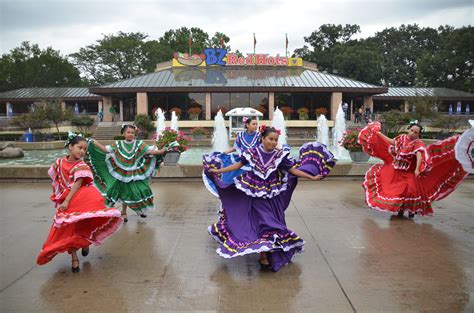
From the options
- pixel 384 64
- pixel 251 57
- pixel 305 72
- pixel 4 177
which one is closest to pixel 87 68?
pixel 251 57

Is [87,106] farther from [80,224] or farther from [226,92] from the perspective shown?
[80,224]

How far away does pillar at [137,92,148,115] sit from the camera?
36.3m

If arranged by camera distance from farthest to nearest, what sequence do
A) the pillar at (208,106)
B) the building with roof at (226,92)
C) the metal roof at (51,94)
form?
the metal roof at (51,94)
the pillar at (208,106)
the building with roof at (226,92)

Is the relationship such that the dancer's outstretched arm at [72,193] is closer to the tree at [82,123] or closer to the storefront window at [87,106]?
the tree at [82,123]

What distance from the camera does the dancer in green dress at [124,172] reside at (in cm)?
693

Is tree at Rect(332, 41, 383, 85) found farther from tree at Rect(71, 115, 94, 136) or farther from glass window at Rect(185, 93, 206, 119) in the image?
tree at Rect(71, 115, 94, 136)

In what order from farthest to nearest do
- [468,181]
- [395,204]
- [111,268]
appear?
1. [468,181]
2. [395,204]
3. [111,268]

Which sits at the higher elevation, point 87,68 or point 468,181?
point 87,68

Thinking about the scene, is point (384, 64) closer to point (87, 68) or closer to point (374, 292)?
point (87, 68)

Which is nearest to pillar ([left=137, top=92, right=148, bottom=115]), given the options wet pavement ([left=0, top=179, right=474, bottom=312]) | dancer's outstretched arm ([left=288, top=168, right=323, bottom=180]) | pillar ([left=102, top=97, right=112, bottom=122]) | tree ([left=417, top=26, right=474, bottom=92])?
pillar ([left=102, top=97, right=112, bottom=122])

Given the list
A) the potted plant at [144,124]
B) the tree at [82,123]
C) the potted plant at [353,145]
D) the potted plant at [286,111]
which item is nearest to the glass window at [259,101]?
the potted plant at [286,111]

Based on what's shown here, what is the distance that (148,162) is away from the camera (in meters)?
7.17

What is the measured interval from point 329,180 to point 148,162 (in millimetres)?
5926

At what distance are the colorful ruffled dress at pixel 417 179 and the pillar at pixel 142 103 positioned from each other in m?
31.4
